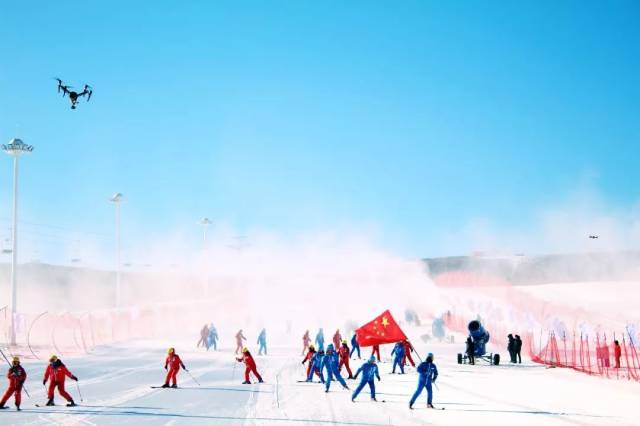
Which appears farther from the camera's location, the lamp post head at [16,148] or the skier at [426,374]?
the lamp post head at [16,148]

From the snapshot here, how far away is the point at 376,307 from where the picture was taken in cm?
8162

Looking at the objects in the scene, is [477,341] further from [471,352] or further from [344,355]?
[344,355]

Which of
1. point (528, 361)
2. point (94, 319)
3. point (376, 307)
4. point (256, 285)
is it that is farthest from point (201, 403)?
point (256, 285)

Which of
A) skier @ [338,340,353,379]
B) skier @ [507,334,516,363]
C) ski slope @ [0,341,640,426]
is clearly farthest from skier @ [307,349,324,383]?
skier @ [507,334,516,363]

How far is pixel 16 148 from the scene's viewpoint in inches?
2068

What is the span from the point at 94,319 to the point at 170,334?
11252 millimetres

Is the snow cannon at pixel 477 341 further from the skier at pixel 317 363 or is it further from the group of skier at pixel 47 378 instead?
the group of skier at pixel 47 378

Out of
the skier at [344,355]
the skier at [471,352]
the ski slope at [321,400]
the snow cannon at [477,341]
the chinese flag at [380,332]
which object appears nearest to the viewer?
the ski slope at [321,400]

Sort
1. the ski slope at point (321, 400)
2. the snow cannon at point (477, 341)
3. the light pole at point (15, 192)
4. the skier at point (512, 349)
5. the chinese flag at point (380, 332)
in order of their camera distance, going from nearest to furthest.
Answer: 1. the ski slope at point (321, 400)
2. the chinese flag at point (380, 332)
3. the snow cannon at point (477, 341)
4. the skier at point (512, 349)
5. the light pole at point (15, 192)

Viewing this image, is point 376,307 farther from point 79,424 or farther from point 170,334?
point 79,424

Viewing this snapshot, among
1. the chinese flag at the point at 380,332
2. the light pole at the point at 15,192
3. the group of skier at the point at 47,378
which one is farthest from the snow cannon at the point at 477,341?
the light pole at the point at 15,192

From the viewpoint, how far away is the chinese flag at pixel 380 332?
26344 millimetres

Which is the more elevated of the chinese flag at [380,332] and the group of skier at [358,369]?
the chinese flag at [380,332]

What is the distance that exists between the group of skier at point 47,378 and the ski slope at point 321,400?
0.41 metres
